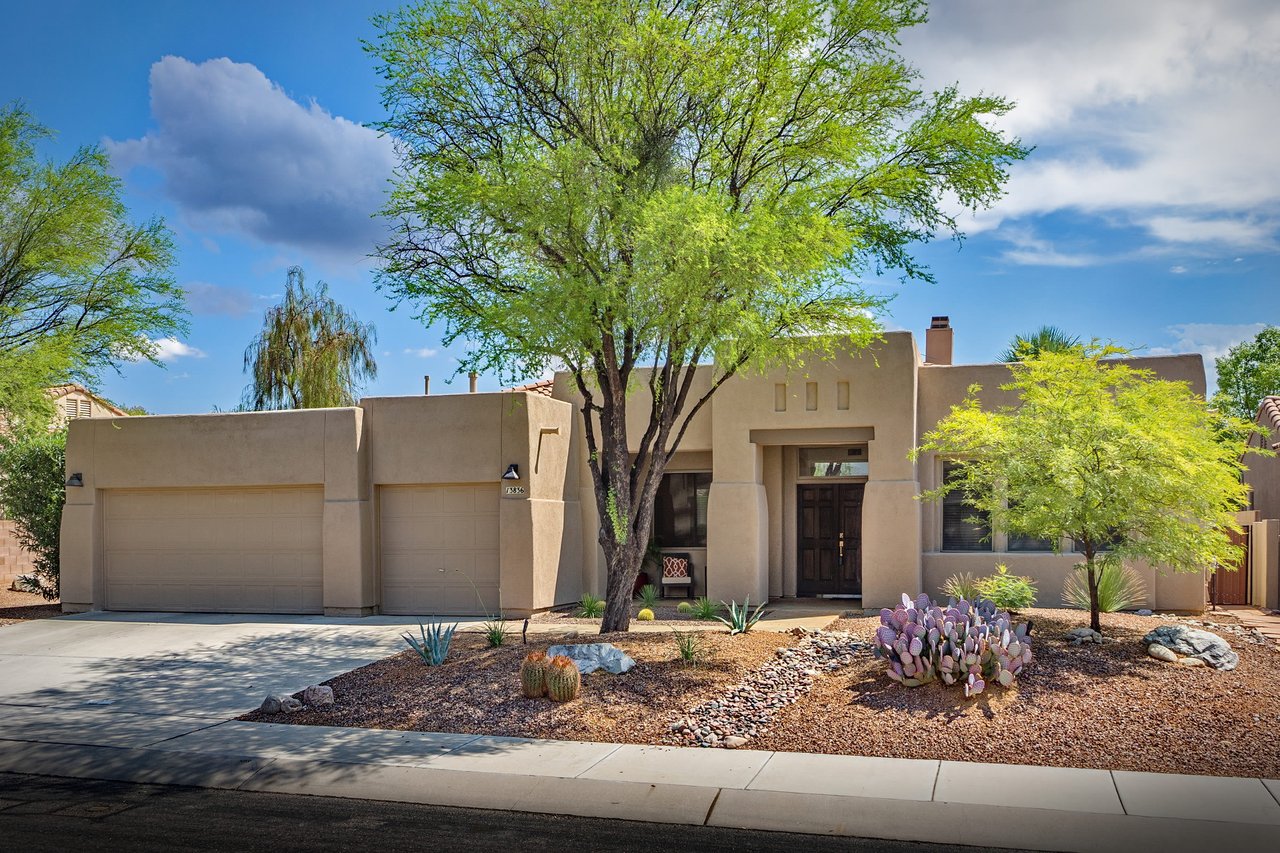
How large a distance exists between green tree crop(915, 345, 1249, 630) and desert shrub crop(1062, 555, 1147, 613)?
1.15m

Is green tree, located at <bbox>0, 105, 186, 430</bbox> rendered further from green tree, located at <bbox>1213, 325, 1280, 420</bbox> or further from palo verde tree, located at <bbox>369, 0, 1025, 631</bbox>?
green tree, located at <bbox>1213, 325, 1280, 420</bbox>

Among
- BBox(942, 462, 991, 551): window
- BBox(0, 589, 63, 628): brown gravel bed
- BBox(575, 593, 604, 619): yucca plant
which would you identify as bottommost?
BBox(0, 589, 63, 628): brown gravel bed

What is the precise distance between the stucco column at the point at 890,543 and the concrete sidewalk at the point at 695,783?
8699mm

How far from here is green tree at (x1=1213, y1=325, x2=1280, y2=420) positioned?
3972 cm

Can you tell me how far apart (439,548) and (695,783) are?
34.6ft

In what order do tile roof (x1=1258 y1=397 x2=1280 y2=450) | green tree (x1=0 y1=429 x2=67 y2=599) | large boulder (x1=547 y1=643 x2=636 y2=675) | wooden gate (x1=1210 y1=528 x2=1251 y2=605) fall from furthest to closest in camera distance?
1. tile roof (x1=1258 y1=397 x2=1280 y2=450)
2. green tree (x1=0 y1=429 x2=67 y2=599)
3. wooden gate (x1=1210 y1=528 x2=1251 y2=605)
4. large boulder (x1=547 y1=643 x2=636 y2=675)

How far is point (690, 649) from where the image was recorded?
39.5 ft

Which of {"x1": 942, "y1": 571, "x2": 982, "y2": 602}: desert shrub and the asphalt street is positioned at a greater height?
{"x1": 942, "y1": 571, "x2": 982, "y2": 602}: desert shrub

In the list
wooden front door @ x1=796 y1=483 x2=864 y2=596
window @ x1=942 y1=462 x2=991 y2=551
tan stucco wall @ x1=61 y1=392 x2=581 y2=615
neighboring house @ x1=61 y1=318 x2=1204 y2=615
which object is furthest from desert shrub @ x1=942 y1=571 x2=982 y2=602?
tan stucco wall @ x1=61 y1=392 x2=581 y2=615

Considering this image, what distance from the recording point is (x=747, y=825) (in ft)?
25.1

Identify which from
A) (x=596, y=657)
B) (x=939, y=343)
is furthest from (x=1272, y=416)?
(x=596, y=657)

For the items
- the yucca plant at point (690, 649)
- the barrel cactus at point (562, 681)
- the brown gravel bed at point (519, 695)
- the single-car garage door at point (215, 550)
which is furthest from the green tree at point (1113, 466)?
the single-car garage door at point (215, 550)

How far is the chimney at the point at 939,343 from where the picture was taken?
20.7 m

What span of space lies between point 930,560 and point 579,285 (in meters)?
8.70
